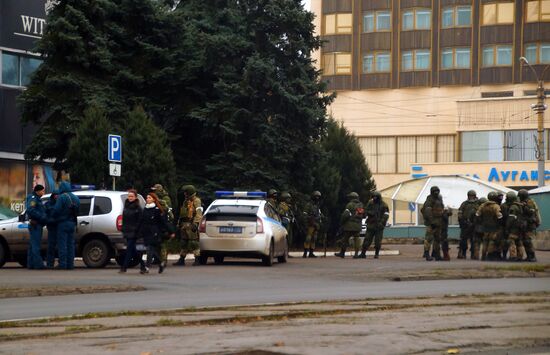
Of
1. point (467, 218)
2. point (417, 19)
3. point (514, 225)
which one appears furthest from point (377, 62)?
point (514, 225)

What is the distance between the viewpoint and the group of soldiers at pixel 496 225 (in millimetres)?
30188

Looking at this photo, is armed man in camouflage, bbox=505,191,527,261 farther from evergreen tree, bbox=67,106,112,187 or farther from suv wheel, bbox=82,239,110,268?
evergreen tree, bbox=67,106,112,187

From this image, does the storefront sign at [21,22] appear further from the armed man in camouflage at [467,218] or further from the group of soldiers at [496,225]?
the group of soldiers at [496,225]

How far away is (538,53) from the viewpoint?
78688mm

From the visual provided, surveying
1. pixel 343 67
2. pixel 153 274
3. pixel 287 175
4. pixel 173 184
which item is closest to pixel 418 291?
pixel 153 274

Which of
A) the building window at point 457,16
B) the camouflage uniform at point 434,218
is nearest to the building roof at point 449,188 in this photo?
the camouflage uniform at point 434,218

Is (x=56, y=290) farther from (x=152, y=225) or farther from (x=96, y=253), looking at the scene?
(x=96, y=253)

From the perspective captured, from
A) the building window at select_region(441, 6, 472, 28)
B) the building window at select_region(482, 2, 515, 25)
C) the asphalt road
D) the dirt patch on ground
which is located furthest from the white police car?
the building window at select_region(441, 6, 472, 28)

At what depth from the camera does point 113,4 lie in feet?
122

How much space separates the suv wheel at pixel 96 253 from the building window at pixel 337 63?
6013cm

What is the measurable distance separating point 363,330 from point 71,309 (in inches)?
181

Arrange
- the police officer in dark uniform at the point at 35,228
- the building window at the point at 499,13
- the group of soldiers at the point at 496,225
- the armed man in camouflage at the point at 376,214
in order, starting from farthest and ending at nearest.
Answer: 1. the building window at the point at 499,13
2. the armed man in camouflage at the point at 376,214
3. the group of soldiers at the point at 496,225
4. the police officer in dark uniform at the point at 35,228

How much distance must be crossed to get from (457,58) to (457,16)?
112 inches

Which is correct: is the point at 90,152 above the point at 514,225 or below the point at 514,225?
above
